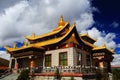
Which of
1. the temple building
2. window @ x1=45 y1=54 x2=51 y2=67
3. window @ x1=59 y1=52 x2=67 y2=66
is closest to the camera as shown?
the temple building

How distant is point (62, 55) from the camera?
2155cm

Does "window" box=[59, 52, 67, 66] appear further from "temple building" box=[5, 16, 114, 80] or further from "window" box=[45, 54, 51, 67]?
"window" box=[45, 54, 51, 67]

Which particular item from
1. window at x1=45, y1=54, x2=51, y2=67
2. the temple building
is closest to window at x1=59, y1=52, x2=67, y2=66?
the temple building

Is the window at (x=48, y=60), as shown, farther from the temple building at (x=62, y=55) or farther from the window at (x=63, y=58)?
the window at (x=63, y=58)

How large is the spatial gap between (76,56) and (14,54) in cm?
1102

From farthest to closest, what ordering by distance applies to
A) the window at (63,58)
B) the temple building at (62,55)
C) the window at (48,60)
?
the window at (48,60) < the window at (63,58) < the temple building at (62,55)

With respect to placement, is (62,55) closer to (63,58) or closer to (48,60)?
(63,58)

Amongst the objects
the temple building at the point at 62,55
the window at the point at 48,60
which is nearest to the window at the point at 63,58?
the temple building at the point at 62,55

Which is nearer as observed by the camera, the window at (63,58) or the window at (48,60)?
the window at (63,58)

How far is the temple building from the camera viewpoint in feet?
63.4

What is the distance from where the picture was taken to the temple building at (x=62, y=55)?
19.3m

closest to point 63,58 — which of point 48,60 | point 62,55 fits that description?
point 62,55

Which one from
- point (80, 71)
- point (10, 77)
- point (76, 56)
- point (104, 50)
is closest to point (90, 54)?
point (104, 50)

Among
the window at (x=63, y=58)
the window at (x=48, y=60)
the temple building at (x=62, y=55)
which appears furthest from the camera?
→ the window at (x=48, y=60)
